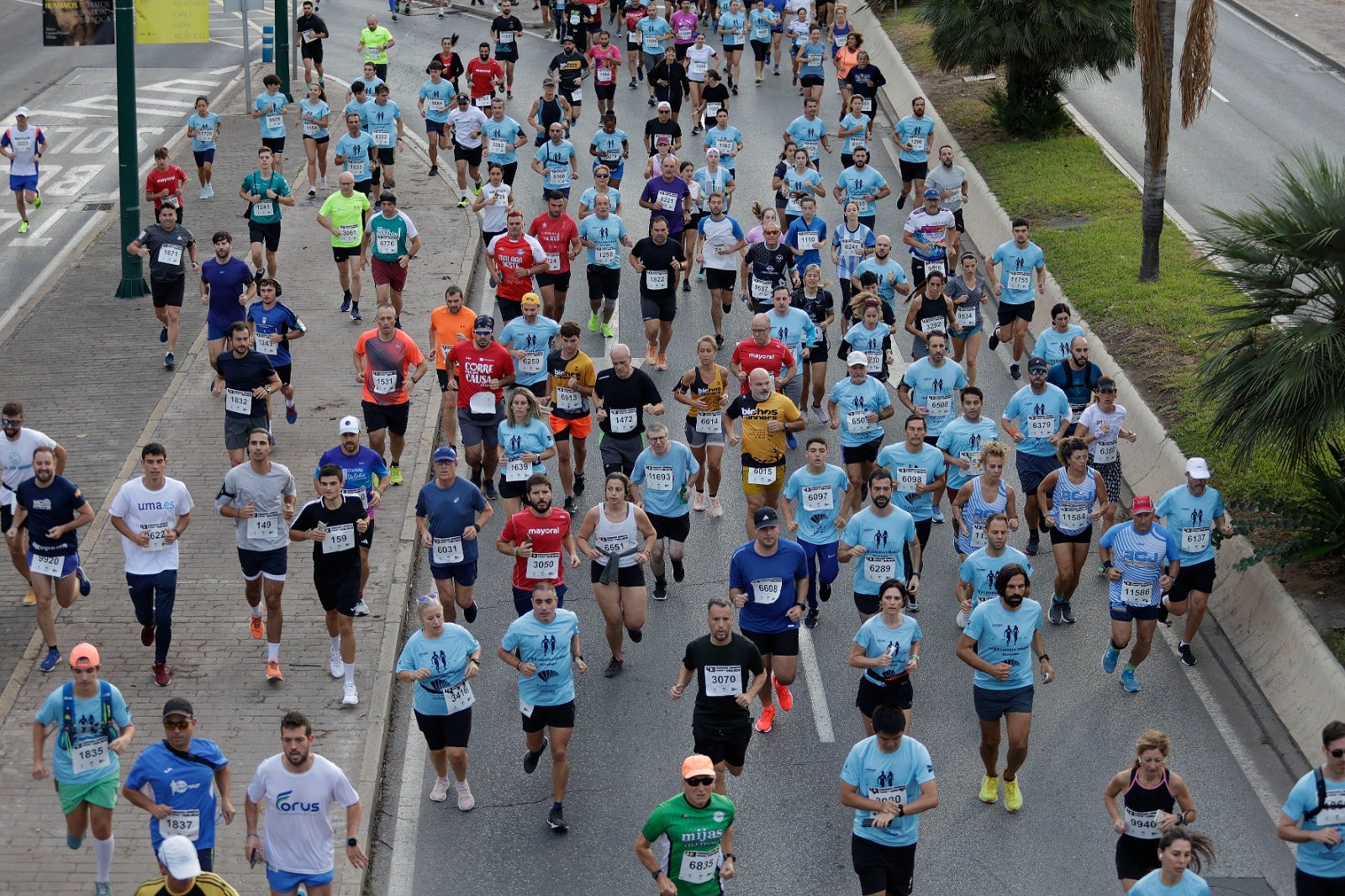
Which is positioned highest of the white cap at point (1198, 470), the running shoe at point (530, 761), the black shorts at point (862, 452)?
the white cap at point (1198, 470)

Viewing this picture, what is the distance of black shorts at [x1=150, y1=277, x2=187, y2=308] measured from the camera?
63.7ft

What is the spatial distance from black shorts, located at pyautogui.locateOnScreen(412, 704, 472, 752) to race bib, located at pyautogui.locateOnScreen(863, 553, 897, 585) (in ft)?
11.1

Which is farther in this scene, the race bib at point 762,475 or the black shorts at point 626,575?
the race bib at point 762,475

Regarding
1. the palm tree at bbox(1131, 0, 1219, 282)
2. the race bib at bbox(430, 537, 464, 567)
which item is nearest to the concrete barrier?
the palm tree at bbox(1131, 0, 1219, 282)

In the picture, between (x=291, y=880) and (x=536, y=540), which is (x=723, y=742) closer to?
(x=536, y=540)

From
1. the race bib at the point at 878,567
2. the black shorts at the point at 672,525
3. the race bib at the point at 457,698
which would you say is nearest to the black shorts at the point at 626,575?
the black shorts at the point at 672,525

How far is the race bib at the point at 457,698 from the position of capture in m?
11.4

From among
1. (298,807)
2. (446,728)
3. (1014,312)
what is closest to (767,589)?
(446,728)

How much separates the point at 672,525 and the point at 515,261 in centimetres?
556

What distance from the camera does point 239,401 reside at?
15797 mm

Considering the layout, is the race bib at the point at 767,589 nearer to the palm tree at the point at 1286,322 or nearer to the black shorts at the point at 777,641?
the black shorts at the point at 777,641

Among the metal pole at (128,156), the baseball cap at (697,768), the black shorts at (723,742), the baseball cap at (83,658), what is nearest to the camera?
the baseball cap at (697,768)

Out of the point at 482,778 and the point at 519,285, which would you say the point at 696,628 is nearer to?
the point at 482,778

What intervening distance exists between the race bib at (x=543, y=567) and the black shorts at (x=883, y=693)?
2.61 metres
